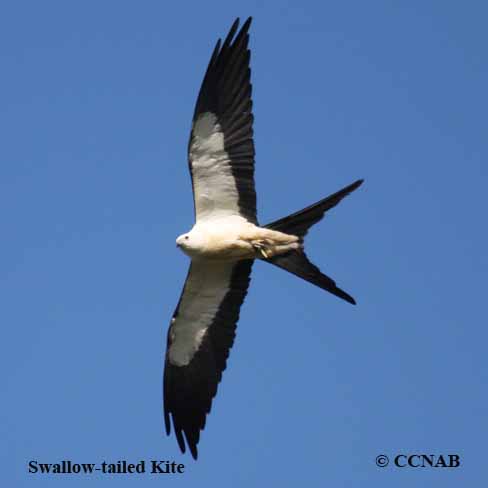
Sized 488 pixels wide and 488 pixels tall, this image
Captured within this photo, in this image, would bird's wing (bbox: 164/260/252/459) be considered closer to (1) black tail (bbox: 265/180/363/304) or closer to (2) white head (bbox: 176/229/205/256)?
(2) white head (bbox: 176/229/205/256)

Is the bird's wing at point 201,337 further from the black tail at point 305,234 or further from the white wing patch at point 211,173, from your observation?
the black tail at point 305,234

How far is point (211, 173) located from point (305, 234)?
4.02ft

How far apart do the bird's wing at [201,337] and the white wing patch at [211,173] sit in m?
0.68

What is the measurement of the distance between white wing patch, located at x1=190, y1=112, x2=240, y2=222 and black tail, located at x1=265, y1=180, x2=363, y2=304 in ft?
1.90

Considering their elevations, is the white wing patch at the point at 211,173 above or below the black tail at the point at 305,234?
above

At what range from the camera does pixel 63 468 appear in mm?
12328

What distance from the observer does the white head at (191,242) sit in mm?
10992

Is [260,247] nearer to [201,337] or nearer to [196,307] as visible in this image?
[196,307]

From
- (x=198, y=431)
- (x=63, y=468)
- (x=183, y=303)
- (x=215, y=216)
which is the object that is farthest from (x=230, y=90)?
(x=63, y=468)

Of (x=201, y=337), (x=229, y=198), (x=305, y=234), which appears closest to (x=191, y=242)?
(x=229, y=198)

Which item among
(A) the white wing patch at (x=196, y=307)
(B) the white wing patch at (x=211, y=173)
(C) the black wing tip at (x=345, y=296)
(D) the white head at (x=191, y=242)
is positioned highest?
(B) the white wing patch at (x=211, y=173)


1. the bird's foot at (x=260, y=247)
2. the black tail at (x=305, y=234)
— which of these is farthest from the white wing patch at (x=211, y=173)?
the black tail at (x=305, y=234)

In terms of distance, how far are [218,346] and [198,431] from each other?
1029mm

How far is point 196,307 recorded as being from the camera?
1173 cm
